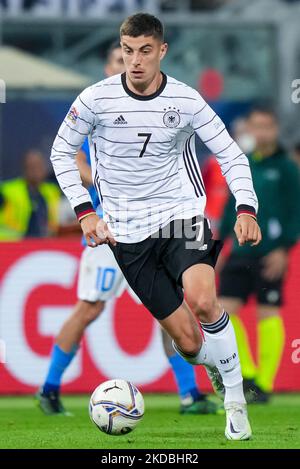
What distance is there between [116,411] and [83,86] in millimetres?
9760

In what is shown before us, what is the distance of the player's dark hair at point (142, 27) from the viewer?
8.31 metres

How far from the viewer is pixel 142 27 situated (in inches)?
328

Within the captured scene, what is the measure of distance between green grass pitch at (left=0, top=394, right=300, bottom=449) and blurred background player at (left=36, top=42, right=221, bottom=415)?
6.5 inches

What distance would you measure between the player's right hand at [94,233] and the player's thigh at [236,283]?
155 inches

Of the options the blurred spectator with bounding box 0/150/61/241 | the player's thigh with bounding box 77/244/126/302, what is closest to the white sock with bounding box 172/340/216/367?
the player's thigh with bounding box 77/244/126/302

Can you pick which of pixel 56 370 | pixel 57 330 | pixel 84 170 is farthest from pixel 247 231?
pixel 57 330

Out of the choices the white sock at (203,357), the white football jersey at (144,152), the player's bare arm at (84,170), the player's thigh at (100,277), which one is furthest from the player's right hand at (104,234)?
the player's thigh at (100,277)

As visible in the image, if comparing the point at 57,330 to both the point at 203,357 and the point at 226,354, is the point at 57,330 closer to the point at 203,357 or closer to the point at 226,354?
the point at 203,357

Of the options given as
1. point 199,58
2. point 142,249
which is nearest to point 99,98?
point 142,249

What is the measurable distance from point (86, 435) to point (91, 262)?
2076 mm

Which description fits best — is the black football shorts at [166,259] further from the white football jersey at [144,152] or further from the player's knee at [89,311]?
the player's knee at [89,311]

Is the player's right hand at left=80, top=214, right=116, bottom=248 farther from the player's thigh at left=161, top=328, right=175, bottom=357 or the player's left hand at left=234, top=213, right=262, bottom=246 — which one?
the player's thigh at left=161, top=328, right=175, bottom=357

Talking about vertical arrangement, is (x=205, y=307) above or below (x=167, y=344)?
above

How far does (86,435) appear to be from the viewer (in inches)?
346
